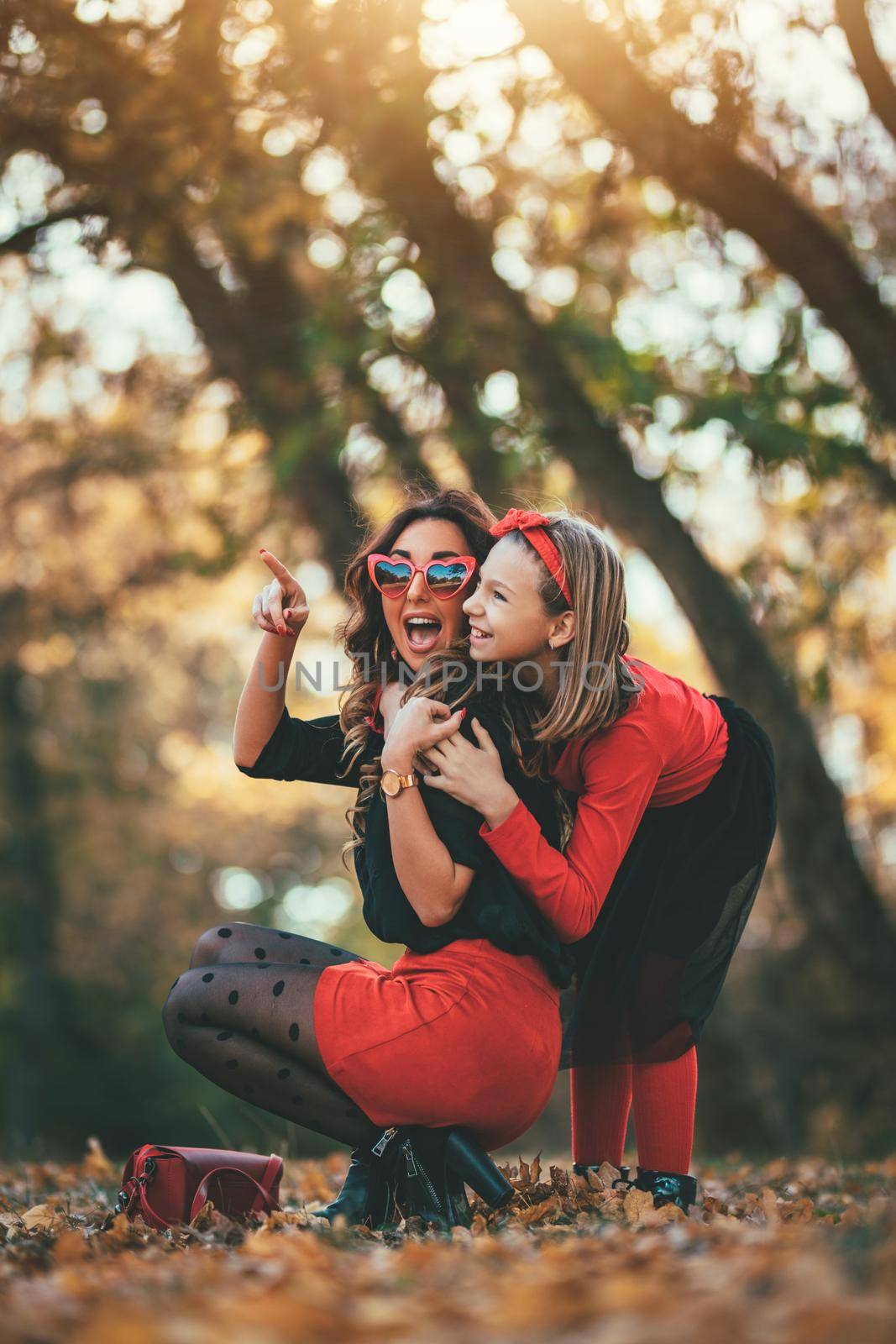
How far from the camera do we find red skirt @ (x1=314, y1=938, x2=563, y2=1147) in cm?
301

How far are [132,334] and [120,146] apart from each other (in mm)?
3371

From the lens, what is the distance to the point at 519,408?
749 centimetres

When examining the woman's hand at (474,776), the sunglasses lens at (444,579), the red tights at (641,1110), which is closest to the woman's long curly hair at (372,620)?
the sunglasses lens at (444,579)

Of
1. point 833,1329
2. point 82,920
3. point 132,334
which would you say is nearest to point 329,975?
point 833,1329

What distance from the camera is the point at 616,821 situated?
3158 millimetres

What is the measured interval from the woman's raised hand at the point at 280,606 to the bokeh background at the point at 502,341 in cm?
98

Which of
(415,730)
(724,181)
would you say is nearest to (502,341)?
(724,181)

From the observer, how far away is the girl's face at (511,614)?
329 cm

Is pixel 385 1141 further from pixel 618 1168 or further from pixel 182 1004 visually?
pixel 618 1168

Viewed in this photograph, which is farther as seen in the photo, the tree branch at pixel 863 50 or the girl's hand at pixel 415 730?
the tree branch at pixel 863 50

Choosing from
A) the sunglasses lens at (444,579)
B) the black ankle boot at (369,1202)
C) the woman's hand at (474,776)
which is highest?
the sunglasses lens at (444,579)

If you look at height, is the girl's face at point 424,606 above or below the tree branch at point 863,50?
below

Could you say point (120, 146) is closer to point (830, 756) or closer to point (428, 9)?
point (428, 9)

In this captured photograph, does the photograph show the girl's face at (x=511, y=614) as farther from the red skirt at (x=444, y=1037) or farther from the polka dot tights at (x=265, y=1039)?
the polka dot tights at (x=265, y=1039)
